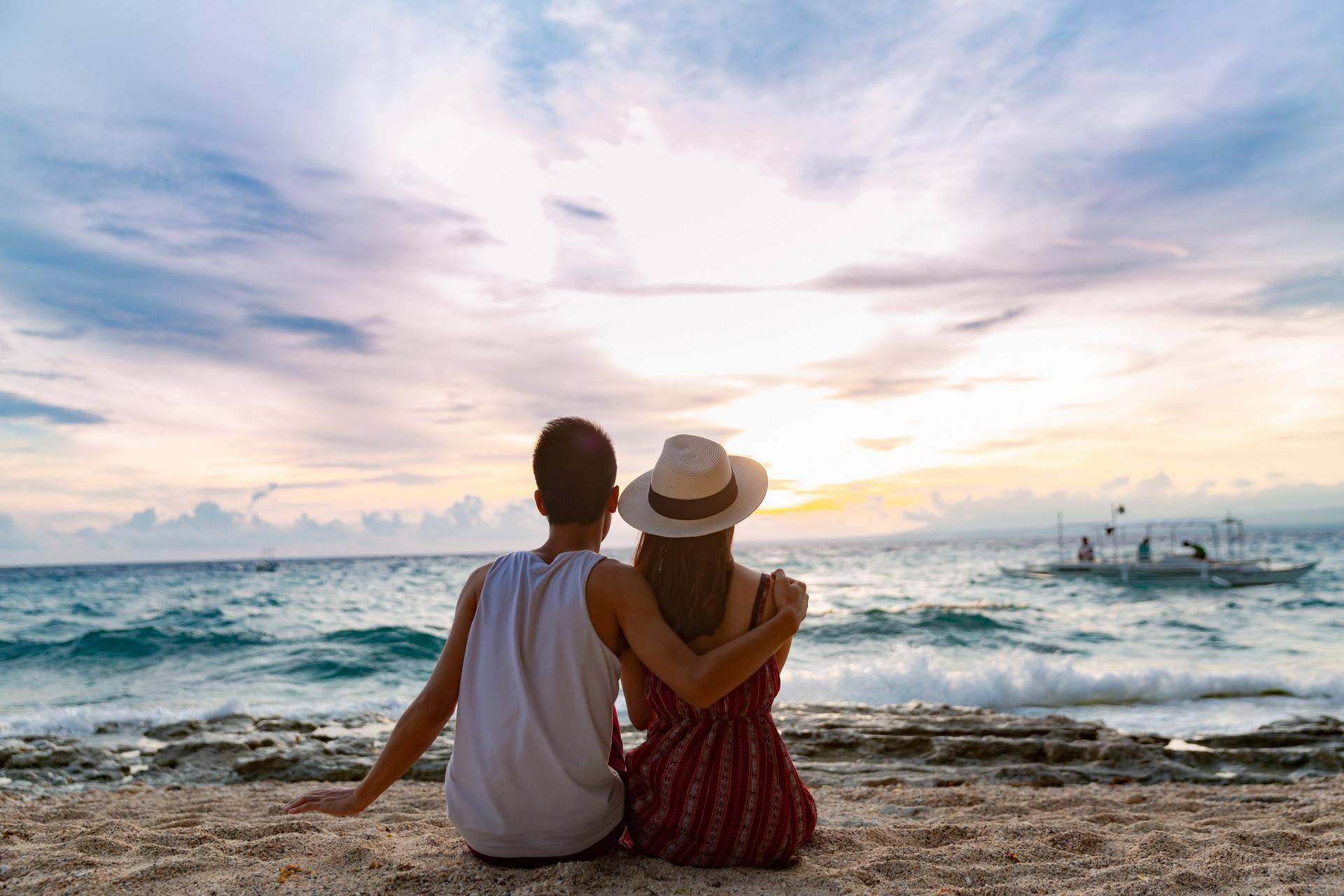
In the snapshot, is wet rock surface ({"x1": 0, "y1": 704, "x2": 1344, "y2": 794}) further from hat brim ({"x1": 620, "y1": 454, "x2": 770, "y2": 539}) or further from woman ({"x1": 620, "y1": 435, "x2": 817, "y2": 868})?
hat brim ({"x1": 620, "y1": 454, "x2": 770, "y2": 539})

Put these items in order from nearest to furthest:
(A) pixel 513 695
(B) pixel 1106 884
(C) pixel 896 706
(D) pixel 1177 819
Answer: (A) pixel 513 695, (B) pixel 1106 884, (D) pixel 1177 819, (C) pixel 896 706

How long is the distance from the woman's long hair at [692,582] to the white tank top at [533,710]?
0.24 m

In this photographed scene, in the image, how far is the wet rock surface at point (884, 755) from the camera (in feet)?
20.4

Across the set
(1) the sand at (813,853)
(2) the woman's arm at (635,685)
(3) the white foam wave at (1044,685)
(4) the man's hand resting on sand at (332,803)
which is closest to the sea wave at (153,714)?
(1) the sand at (813,853)

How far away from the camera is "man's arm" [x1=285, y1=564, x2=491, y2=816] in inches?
110

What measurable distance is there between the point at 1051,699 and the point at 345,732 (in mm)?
8220

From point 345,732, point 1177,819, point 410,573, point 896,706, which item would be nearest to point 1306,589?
point 896,706

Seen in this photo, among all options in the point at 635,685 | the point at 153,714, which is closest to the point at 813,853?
the point at 635,685

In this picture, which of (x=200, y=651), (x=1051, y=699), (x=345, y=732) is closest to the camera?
(x=345, y=732)

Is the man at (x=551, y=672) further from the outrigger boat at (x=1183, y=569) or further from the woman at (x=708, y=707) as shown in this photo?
the outrigger boat at (x=1183, y=569)

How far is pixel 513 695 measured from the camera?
2744mm

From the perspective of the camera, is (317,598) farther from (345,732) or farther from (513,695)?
(513,695)

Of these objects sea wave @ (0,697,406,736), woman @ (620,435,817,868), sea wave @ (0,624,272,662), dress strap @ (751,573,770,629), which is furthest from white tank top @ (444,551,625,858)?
sea wave @ (0,624,272,662)

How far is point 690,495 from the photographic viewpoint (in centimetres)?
293
